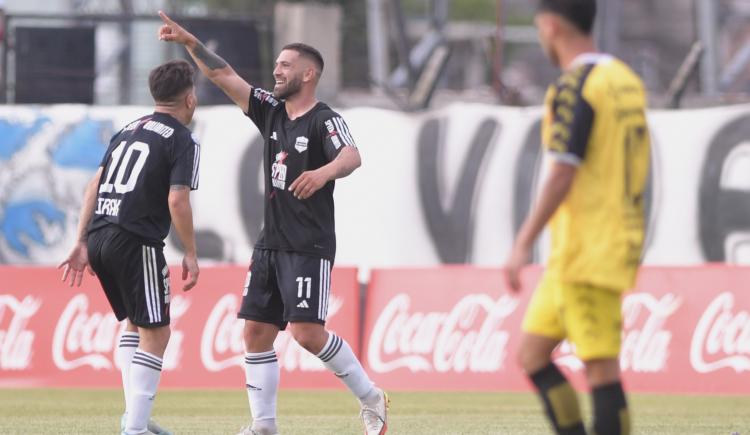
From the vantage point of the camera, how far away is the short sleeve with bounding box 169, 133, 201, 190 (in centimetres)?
859

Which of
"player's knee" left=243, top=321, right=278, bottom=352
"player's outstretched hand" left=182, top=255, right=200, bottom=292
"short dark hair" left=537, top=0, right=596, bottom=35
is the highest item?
"short dark hair" left=537, top=0, right=596, bottom=35

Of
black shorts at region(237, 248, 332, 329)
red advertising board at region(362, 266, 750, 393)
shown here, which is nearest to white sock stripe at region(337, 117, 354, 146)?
black shorts at region(237, 248, 332, 329)

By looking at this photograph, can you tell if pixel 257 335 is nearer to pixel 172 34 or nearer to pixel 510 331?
pixel 172 34

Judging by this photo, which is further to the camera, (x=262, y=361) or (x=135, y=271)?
(x=262, y=361)

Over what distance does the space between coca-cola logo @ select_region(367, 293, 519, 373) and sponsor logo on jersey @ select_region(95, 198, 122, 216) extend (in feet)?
23.1

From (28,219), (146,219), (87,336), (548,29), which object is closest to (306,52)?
(146,219)

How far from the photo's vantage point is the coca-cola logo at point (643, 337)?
14.7 meters

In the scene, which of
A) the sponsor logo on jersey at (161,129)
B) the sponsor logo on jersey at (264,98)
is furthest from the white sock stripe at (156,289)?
the sponsor logo on jersey at (264,98)

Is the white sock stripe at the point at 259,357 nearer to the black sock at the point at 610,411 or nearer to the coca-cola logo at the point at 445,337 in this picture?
the black sock at the point at 610,411

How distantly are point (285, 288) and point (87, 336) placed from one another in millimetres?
7186

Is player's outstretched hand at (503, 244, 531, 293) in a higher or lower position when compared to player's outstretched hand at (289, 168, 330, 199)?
lower

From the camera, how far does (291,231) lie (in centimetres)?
884

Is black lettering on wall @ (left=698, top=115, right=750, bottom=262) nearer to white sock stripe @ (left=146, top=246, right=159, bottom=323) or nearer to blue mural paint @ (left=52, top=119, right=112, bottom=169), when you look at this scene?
blue mural paint @ (left=52, top=119, right=112, bottom=169)

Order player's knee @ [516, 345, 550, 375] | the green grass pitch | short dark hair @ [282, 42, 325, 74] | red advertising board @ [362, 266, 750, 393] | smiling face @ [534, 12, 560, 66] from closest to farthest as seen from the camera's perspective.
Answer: smiling face @ [534, 12, 560, 66] → player's knee @ [516, 345, 550, 375] → short dark hair @ [282, 42, 325, 74] → the green grass pitch → red advertising board @ [362, 266, 750, 393]
